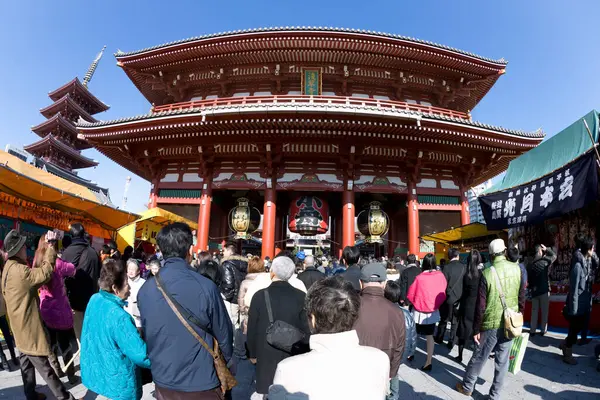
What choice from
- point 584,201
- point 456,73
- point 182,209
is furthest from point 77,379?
point 456,73

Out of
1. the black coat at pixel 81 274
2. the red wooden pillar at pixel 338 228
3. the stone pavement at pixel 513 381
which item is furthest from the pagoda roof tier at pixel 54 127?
the stone pavement at pixel 513 381

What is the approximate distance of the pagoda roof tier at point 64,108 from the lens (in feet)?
86.5

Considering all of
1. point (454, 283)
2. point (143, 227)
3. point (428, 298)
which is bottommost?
point (428, 298)

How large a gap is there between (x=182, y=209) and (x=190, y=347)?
13866 mm

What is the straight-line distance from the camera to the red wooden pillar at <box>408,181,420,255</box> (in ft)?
42.6

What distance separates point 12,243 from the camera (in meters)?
3.17

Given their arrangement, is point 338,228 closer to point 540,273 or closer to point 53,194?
point 540,273

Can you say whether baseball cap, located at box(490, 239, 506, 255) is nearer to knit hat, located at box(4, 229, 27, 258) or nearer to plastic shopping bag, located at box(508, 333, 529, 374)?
plastic shopping bag, located at box(508, 333, 529, 374)

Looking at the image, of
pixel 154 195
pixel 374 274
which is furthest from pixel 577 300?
pixel 154 195

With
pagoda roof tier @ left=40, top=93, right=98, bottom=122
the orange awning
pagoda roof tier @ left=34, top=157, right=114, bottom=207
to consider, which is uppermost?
pagoda roof tier @ left=40, top=93, right=98, bottom=122

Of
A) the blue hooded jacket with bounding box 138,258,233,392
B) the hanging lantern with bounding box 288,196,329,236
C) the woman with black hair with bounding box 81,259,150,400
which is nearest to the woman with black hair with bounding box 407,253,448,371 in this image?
the blue hooded jacket with bounding box 138,258,233,392

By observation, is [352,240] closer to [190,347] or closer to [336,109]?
[336,109]

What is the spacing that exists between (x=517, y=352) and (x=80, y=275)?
5586 millimetres

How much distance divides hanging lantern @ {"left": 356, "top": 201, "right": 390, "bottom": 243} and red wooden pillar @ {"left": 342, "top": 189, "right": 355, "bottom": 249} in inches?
50.0
